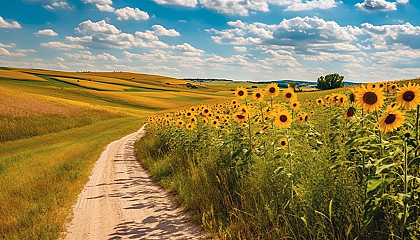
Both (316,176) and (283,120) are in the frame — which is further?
(283,120)

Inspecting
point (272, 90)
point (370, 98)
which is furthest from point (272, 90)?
point (370, 98)

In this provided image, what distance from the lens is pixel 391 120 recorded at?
11.2ft

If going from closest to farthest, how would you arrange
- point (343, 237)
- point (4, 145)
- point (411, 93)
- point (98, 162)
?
point (411, 93), point (343, 237), point (98, 162), point (4, 145)

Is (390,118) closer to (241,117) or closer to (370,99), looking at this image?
(370,99)

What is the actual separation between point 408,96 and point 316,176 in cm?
166

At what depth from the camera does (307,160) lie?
5117mm

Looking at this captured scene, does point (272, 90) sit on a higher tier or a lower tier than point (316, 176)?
higher

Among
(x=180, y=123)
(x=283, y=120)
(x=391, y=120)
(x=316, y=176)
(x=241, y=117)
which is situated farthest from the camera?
(x=180, y=123)

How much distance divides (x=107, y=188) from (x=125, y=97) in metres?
75.8

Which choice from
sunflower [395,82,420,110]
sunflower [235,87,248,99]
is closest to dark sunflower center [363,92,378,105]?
sunflower [395,82,420,110]

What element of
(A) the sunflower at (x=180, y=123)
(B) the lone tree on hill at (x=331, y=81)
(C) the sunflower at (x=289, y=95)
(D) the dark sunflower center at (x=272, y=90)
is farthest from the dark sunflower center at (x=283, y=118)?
(B) the lone tree on hill at (x=331, y=81)

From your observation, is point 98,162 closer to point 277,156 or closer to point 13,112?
point 277,156

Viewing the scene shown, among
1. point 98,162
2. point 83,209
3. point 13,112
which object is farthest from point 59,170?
point 13,112

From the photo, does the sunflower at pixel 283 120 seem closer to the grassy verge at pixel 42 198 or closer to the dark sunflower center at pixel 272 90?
the dark sunflower center at pixel 272 90
